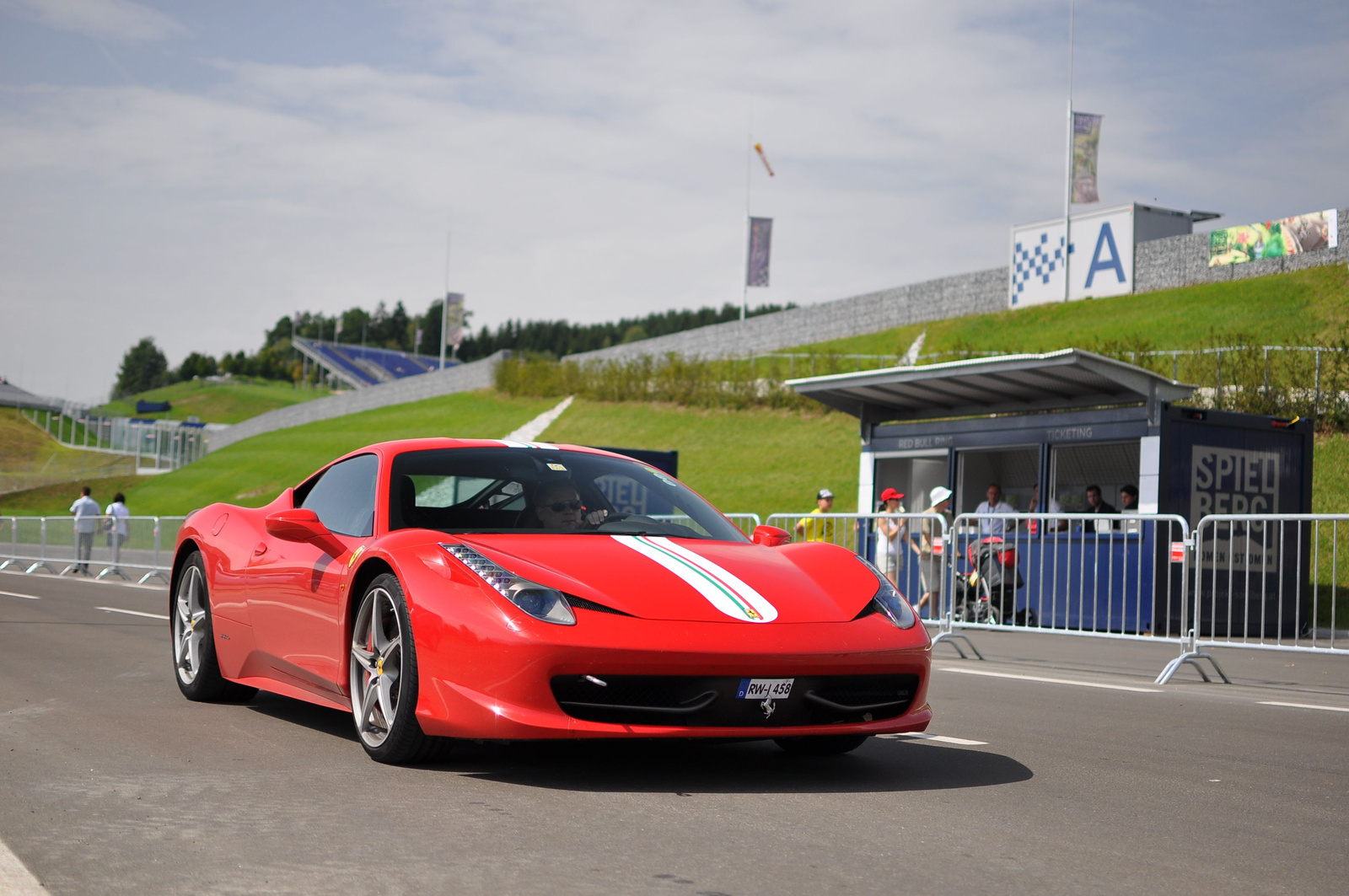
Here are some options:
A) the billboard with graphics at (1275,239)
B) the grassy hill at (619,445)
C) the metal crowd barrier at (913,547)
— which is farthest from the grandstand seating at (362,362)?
the metal crowd barrier at (913,547)

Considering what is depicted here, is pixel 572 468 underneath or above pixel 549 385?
underneath

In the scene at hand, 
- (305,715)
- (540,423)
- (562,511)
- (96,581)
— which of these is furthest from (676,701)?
(540,423)

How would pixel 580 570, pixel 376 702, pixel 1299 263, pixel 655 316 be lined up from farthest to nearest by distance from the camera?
pixel 655 316, pixel 1299 263, pixel 376 702, pixel 580 570

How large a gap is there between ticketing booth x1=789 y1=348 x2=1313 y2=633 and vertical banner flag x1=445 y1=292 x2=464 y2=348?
212 ft

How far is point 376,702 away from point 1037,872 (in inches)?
107

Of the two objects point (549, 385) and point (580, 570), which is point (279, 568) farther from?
point (549, 385)

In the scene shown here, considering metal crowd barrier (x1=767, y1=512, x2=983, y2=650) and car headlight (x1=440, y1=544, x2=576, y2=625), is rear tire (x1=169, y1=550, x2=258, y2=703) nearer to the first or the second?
car headlight (x1=440, y1=544, x2=576, y2=625)

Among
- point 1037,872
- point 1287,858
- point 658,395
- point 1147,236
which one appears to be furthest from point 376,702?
point 1147,236

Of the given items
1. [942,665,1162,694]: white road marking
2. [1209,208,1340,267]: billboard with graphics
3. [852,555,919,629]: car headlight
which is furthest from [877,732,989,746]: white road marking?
[1209,208,1340,267]: billboard with graphics

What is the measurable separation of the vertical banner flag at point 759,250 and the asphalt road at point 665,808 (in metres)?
60.5

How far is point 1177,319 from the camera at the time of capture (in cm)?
4669

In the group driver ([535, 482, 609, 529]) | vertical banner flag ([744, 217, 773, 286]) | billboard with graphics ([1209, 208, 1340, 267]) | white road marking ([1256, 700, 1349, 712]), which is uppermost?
vertical banner flag ([744, 217, 773, 286])

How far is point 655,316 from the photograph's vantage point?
623 ft

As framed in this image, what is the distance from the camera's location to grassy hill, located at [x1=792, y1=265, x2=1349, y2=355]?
41812mm
